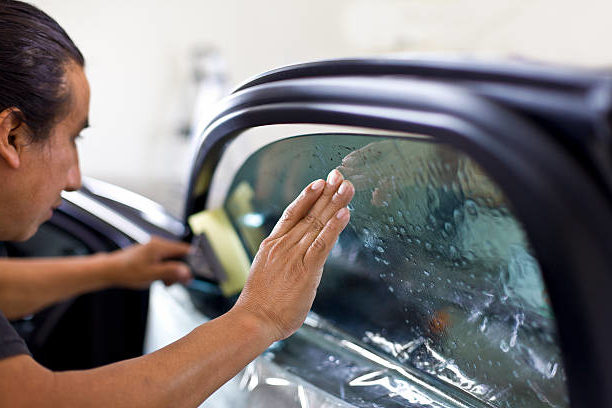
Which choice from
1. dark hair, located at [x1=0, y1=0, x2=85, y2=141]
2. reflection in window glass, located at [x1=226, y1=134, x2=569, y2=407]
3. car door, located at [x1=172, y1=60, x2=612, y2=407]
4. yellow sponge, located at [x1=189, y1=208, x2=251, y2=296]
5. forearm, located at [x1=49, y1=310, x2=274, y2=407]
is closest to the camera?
car door, located at [x1=172, y1=60, x2=612, y2=407]

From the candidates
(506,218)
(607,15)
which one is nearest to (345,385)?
(506,218)

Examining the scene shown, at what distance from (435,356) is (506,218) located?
29cm

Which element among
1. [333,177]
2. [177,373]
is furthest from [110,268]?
[333,177]

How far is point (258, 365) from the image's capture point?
3.41 feet

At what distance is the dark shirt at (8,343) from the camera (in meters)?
0.86

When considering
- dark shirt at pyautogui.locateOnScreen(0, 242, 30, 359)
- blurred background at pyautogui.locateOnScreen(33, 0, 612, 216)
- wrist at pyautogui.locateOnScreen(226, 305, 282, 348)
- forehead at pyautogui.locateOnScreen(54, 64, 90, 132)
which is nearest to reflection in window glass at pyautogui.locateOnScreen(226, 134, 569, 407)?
wrist at pyautogui.locateOnScreen(226, 305, 282, 348)

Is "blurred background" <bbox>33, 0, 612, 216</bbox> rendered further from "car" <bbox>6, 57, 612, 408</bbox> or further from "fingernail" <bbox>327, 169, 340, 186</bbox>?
"fingernail" <bbox>327, 169, 340, 186</bbox>

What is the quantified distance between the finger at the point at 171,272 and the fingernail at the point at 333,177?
62cm

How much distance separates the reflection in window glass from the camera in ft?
2.44

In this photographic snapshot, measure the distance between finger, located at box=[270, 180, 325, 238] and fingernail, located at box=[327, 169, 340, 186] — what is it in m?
0.01

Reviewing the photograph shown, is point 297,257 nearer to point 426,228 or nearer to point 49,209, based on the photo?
point 426,228

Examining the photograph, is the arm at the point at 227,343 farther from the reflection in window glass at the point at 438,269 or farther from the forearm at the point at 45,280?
the forearm at the point at 45,280

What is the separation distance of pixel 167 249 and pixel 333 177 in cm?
67

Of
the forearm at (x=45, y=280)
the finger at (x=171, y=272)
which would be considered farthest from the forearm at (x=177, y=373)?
the forearm at (x=45, y=280)
